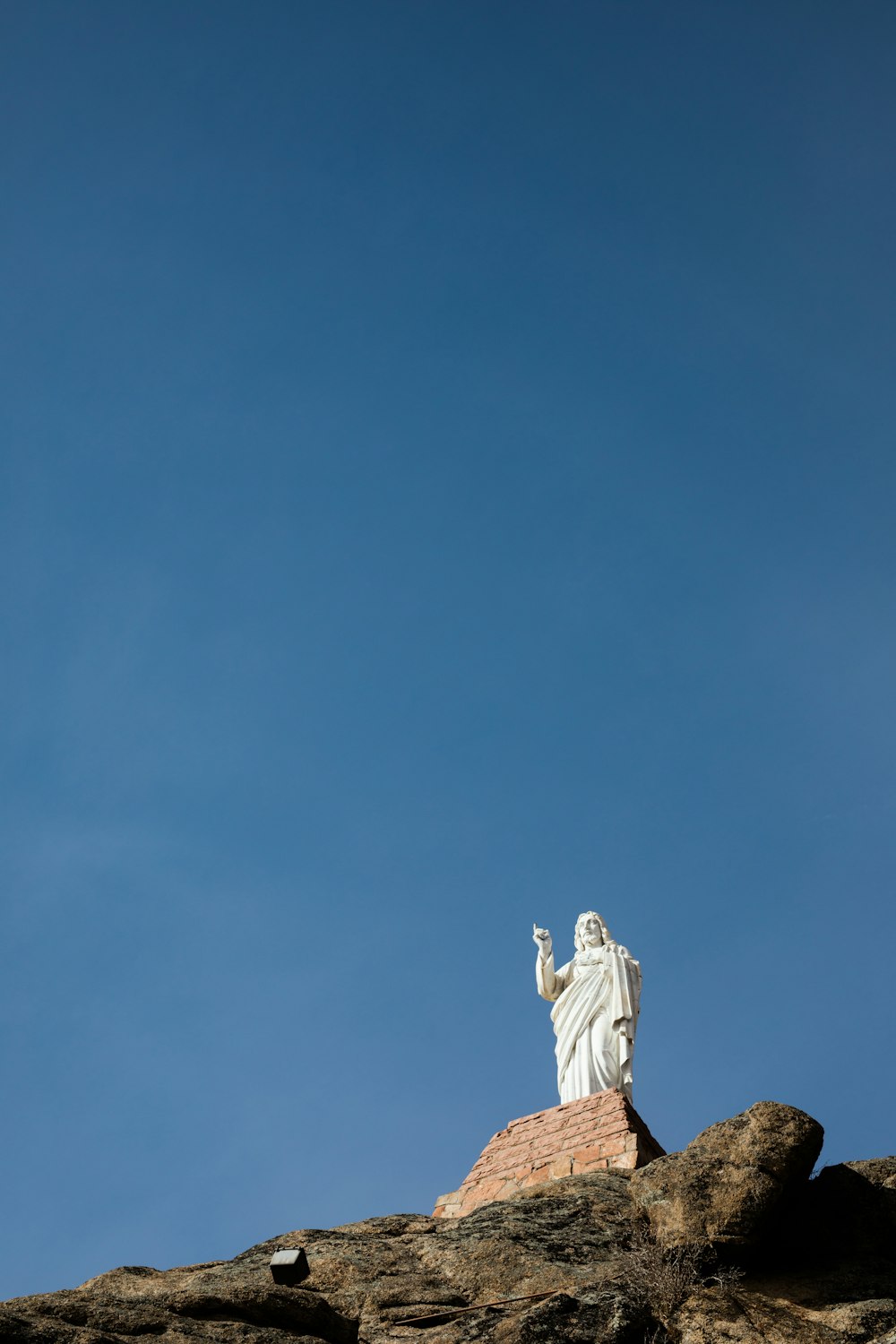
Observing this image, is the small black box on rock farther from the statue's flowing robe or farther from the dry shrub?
the statue's flowing robe

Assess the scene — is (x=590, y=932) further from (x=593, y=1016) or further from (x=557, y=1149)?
(x=557, y=1149)

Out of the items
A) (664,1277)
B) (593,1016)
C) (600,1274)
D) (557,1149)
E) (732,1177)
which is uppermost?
(593,1016)

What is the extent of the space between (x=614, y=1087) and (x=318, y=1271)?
591cm

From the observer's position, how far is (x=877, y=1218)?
1023cm

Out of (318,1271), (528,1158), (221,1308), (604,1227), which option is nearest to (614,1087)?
(528,1158)

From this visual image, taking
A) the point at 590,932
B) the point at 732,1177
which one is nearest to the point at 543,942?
the point at 590,932

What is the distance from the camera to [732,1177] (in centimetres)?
987

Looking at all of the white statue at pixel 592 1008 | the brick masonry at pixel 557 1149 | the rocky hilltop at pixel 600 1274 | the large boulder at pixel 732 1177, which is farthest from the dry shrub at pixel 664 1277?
the white statue at pixel 592 1008

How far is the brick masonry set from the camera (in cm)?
1347

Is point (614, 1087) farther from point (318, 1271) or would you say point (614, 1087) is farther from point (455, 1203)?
point (318, 1271)

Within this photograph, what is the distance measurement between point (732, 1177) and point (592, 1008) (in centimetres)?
688

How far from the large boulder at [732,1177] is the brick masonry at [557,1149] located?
2.63 meters

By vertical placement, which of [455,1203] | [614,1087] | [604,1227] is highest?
[614,1087]

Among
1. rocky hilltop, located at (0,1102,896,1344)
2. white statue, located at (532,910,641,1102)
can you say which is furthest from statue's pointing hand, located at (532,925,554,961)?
rocky hilltop, located at (0,1102,896,1344)
